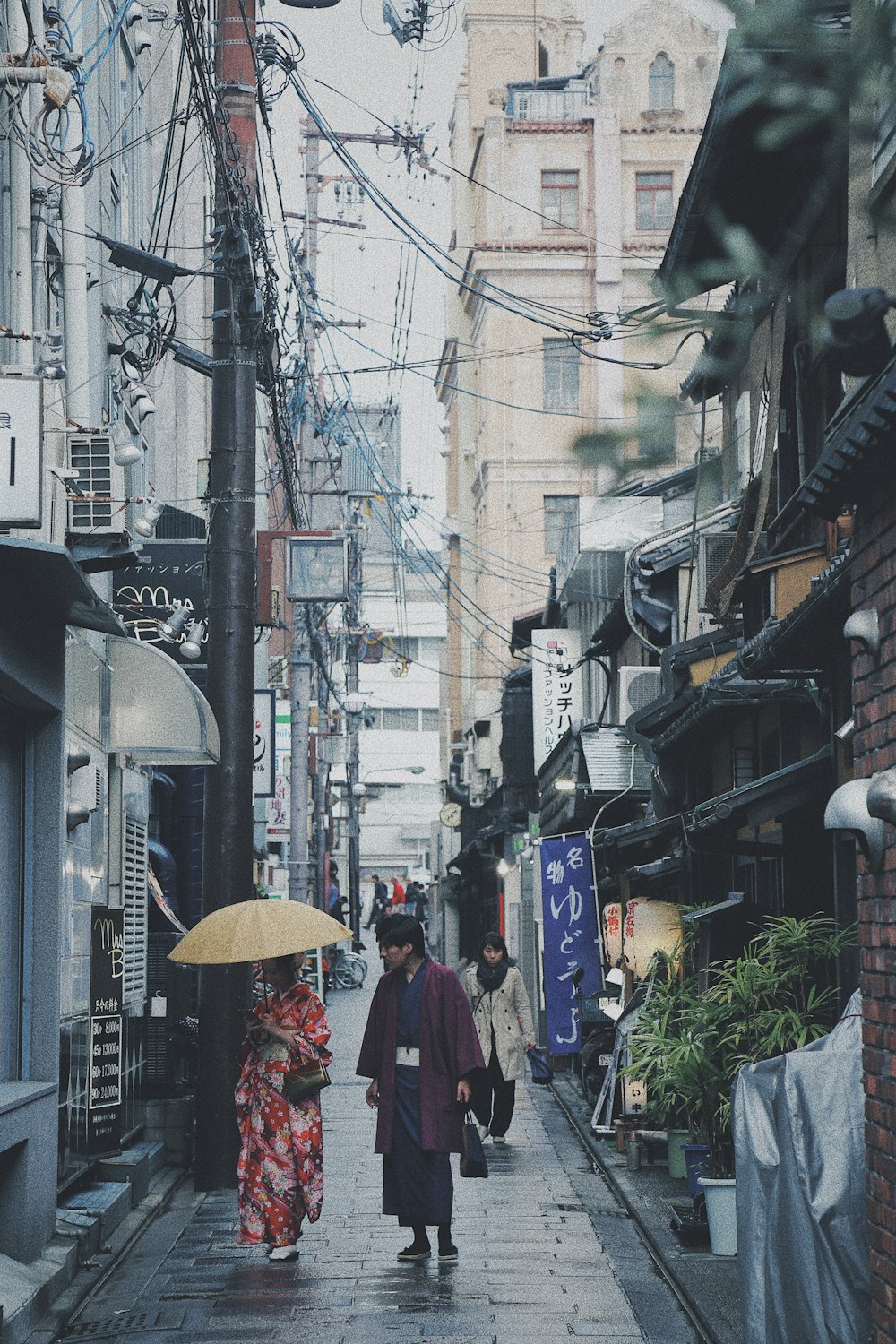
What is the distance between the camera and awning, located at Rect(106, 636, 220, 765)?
46.7 feet

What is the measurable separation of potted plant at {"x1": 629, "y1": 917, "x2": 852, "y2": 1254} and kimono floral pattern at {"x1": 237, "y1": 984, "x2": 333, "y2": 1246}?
2.31 m

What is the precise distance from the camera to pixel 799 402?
1352cm

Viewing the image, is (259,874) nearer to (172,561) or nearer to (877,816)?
(172,561)

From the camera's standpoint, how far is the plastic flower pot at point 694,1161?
1245 cm

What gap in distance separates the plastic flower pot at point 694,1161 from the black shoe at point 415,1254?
2141 mm

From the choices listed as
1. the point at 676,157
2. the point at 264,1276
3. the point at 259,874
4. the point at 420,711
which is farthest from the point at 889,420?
the point at 420,711

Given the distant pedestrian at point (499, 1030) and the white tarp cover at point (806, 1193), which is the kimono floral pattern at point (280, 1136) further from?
the distant pedestrian at point (499, 1030)

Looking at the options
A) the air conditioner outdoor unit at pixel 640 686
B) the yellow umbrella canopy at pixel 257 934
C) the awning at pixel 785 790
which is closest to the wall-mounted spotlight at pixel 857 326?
the awning at pixel 785 790

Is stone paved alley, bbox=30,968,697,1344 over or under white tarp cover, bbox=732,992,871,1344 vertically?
under

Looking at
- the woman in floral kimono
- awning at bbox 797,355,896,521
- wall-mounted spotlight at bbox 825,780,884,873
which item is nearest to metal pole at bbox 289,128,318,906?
the woman in floral kimono

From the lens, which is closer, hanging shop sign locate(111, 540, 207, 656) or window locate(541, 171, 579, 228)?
hanging shop sign locate(111, 540, 207, 656)

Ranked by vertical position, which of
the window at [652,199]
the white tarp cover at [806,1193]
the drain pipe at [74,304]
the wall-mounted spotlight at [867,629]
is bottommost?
the white tarp cover at [806,1193]

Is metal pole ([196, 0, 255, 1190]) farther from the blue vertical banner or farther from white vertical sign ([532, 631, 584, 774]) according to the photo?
white vertical sign ([532, 631, 584, 774])

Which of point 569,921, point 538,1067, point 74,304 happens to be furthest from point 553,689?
point 74,304
